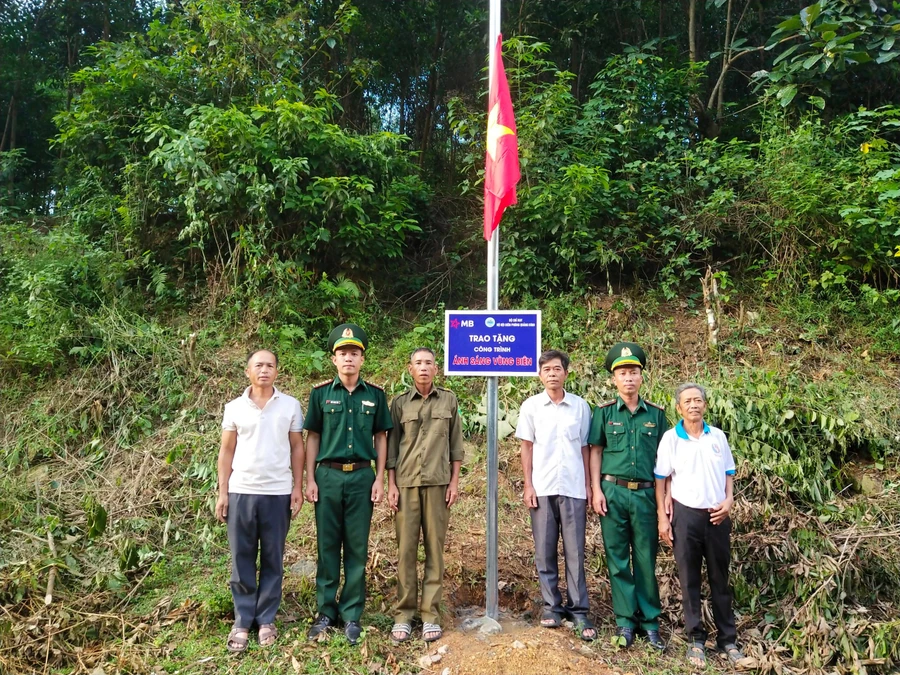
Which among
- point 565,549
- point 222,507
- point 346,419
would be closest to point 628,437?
point 565,549

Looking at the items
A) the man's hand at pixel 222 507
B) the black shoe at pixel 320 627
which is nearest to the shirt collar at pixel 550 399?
the black shoe at pixel 320 627

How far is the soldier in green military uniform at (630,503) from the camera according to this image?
3945 mm

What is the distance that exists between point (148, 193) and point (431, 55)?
5.91 metres

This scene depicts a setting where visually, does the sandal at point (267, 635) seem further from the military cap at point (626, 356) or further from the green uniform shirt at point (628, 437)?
the military cap at point (626, 356)

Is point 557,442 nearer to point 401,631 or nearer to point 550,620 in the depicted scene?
point 550,620

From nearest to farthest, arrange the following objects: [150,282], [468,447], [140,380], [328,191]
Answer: [468,447]
[140,380]
[328,191]
[150,282]

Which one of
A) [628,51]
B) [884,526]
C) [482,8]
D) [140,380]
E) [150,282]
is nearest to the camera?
[884,526]

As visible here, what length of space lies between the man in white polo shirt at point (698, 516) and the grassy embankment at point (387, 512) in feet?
0.80

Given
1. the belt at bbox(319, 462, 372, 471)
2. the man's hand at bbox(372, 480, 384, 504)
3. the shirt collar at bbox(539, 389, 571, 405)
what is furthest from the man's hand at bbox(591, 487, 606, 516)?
the belt at bbox(319, 462, 372, 471)

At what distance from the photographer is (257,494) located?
3.82 meters

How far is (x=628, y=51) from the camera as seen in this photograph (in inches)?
351

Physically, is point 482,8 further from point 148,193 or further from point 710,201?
point 148,193

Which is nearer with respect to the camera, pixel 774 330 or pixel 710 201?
pixel 774 330

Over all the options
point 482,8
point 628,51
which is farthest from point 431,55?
point 628,51
